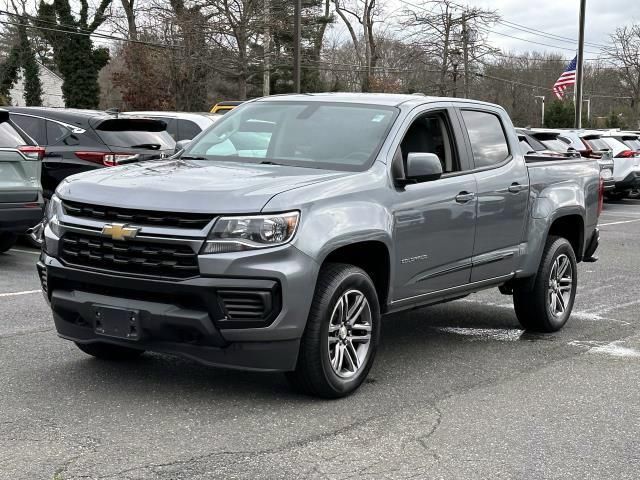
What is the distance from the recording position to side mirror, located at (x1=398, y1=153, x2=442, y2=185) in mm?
5695

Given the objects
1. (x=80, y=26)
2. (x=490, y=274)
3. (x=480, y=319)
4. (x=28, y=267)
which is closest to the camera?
(x=490, y=274)

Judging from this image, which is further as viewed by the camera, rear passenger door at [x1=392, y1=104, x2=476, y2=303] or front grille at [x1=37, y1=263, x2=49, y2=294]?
rear passenger door at [x1=392, y1=104, x2=476, y2=303]

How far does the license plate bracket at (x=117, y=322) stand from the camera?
16.0 ft

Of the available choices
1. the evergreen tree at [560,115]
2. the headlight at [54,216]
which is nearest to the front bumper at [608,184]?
the headlight at [54,216]

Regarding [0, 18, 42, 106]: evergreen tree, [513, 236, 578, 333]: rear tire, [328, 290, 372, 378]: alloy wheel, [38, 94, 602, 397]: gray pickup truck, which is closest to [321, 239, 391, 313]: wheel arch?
[38, 94, 602, 397]: gray pickup truck

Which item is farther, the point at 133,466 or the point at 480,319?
the point at 480,319

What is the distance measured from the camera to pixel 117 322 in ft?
16.2

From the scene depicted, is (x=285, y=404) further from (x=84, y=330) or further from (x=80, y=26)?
(x=80, y=26)

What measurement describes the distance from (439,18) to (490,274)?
45.8m

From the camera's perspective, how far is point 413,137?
6246 mm

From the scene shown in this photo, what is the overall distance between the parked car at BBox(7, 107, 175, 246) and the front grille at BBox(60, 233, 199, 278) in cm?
650

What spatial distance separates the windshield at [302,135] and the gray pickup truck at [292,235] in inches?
0.6

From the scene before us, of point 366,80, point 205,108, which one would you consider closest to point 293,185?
point 205,108

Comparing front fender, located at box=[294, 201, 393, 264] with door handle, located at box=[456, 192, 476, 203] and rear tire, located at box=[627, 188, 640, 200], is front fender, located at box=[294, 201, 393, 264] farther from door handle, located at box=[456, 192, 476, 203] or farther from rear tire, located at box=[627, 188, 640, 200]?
rear tire, located at box=[627, 188, 640, 200]
